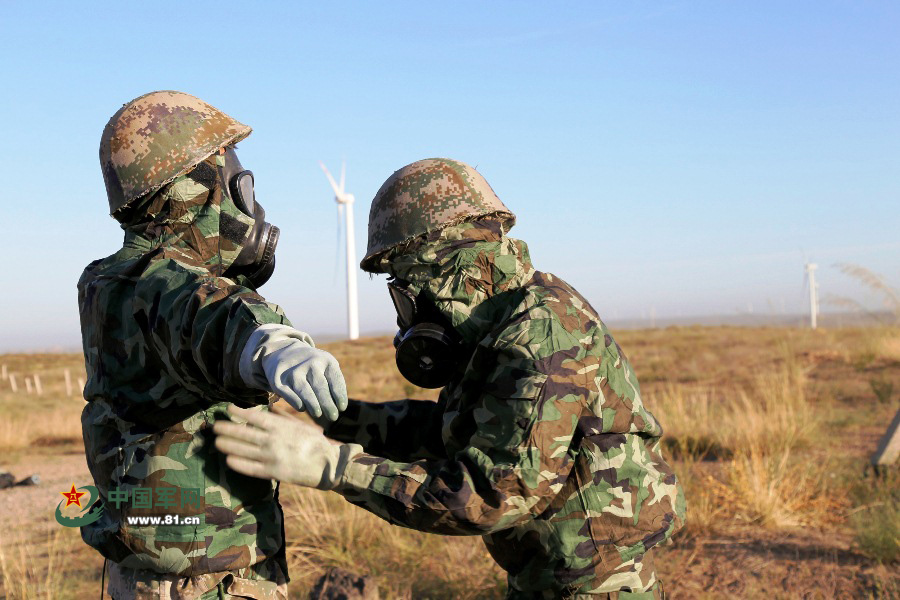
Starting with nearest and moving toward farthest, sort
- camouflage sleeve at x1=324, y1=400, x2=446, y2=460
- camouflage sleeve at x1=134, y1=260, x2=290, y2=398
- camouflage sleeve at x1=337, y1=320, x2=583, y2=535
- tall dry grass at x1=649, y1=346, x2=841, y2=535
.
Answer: camouflage sleeve at x1=134, y1=260, x2=290, y2=398
camouflage sleeve at x1=337, y1=320, x2=583, y2=535
camouflage sleeve at x1=324, y1=400, x2=446, y2=460
tall dry grass at x1=649, y1=346, x2=841, y2=535

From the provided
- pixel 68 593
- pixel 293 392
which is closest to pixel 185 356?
pixel 293 392

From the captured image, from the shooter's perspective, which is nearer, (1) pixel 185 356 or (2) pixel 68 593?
(1) pixel 185 356

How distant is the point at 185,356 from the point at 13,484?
850cm

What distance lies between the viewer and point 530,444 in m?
2.43

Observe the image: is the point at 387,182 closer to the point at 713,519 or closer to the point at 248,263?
the point at 248,263

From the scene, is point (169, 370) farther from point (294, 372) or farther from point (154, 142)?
point (154, 142)

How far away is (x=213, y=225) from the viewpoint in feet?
8.18

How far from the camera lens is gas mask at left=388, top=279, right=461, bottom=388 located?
9.58 ft

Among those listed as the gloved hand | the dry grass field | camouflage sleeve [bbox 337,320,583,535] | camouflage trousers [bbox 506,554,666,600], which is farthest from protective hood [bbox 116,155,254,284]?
the dry grass field

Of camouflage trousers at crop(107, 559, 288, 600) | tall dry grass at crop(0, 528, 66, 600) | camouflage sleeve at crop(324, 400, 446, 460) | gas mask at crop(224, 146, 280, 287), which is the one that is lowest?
tall dry grass at crop(0, 528, 66, 600)

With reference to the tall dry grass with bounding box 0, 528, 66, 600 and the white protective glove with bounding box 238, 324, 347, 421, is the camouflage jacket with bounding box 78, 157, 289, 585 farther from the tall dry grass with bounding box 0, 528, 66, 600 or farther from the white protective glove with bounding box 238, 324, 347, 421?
the tall dry grass with bounding box 0, 528, 66, 600

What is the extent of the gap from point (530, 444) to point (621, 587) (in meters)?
0.67

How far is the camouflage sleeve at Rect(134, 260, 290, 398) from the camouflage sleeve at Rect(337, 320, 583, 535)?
70 centimetres

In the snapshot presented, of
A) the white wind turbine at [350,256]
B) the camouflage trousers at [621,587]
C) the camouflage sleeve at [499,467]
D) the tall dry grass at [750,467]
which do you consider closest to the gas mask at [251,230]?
the camouflage sleeve at [499,467]
